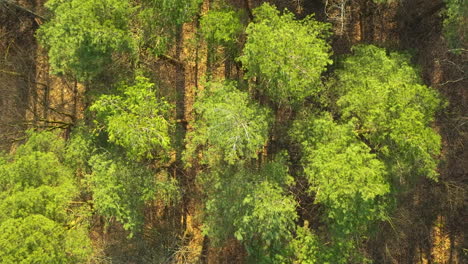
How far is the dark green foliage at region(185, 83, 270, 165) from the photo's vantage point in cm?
1183

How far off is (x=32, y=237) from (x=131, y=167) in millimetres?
3198

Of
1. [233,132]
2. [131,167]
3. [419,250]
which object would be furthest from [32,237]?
[419,250]

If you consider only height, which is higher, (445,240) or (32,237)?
(32,237)

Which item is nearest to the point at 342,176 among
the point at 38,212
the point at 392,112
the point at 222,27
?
the point at 392,112

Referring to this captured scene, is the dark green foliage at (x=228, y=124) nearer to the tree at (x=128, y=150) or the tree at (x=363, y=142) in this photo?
the tree at (x=128, y=150)

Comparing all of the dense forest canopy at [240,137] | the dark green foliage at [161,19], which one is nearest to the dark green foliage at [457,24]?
the dense forest canopy at [240,137]

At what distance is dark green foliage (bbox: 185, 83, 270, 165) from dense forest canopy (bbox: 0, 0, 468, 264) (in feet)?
0.16

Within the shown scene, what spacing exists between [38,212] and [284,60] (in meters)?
7.68

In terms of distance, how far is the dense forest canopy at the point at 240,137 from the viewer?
39.3ft

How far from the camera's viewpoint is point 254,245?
13.4 m

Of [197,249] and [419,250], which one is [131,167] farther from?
[419,250]

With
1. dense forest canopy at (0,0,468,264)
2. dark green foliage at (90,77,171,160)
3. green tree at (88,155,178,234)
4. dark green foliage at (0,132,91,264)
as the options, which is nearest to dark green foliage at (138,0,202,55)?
dense forest canopy at (0,0,468,264)

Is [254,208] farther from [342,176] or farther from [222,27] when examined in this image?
[222,27]

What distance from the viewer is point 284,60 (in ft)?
39.1
